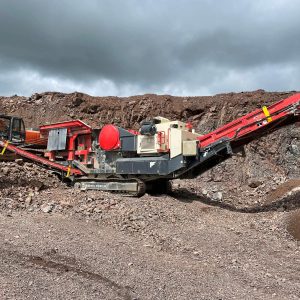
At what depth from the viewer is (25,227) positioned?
8156mm

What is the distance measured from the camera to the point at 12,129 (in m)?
14.2

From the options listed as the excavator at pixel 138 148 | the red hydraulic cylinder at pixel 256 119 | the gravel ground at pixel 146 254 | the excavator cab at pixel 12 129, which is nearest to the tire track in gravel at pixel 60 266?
the gravel ground at pixel 146 254

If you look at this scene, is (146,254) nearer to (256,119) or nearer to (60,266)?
(60,266)

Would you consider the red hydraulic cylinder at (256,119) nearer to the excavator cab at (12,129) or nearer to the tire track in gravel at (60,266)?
the tire track in gravel at (60,266)

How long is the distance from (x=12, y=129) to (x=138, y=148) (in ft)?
16.0

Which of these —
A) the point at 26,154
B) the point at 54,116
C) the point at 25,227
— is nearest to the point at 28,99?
the point at 54,116

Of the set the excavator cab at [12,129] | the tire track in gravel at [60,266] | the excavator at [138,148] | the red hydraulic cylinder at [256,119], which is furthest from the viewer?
the excavator cab at [12,129]

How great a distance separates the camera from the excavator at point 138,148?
37.2ft

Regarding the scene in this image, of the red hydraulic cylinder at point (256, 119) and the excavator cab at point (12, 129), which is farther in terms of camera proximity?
the excavator cab at point (12, 129)

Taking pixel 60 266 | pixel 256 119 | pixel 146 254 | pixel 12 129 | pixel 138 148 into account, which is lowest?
pixel 60 266

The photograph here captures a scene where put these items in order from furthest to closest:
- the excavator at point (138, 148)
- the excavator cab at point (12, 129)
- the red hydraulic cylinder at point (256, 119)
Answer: the excavator cab at point (12, 129) → the excavator at point (138, 148) → the red hydraulic cylinder at point (256, 119)

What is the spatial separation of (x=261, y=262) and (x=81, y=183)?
6947 mm

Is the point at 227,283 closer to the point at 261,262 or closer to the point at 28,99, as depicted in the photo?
the point at 261,262

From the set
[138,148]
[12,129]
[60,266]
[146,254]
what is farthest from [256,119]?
[12,129]
